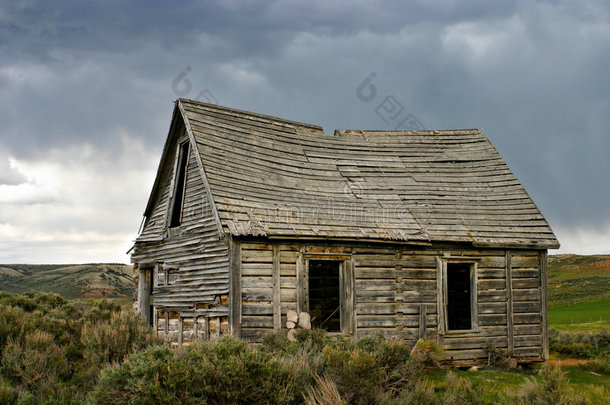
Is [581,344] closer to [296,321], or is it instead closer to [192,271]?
[296,321]

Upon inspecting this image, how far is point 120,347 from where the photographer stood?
968 cm

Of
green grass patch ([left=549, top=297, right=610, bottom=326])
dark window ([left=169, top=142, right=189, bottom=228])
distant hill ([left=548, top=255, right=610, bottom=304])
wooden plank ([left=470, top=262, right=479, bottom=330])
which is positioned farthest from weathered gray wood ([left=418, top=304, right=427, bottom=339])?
distant hill ([left=548, top=255, right=610, bottom=304])

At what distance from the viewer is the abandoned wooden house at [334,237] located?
1120 centimetres

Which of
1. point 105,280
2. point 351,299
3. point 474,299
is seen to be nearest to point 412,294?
point 351,299

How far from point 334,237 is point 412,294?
239 cm

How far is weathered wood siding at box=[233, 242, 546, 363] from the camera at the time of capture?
11.0 metres

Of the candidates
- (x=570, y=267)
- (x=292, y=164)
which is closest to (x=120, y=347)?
(x=292, y=164)

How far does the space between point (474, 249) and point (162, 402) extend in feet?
29.4

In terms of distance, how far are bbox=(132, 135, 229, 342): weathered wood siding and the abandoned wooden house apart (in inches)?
1.7

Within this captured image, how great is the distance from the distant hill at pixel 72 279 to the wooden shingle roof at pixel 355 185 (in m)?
31.2

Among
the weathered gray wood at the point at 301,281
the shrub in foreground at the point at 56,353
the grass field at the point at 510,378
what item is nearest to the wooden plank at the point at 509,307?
the grass field at the point at 510,378

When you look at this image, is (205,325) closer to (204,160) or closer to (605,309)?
(204,160)

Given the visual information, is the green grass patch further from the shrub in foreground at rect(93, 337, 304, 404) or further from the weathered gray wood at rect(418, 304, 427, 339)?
the shrub in foreground at rect(93, 337, 304, 404)

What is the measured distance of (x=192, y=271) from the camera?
489 inches
